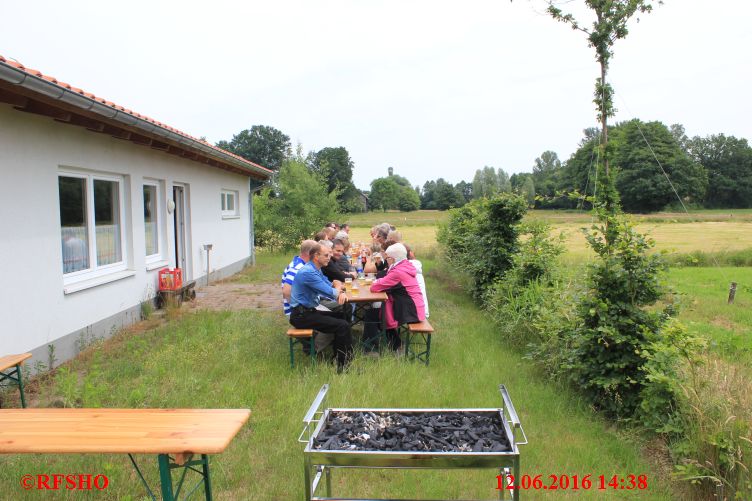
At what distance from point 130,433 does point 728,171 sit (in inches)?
2802

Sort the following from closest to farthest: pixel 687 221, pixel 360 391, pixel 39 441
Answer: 1. pixel 39 441
2. pixel 360 391
3. pixel 687 221

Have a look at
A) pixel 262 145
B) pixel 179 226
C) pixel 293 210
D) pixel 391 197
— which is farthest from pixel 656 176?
pixel 391 197

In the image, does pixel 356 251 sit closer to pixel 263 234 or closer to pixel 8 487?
pixel 8 487

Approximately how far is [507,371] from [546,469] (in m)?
2.22

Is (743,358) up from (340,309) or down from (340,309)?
down

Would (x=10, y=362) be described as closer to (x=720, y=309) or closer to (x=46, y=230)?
(x=46, y=230)

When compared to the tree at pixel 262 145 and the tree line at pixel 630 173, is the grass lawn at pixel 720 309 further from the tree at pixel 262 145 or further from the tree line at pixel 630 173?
the tree at pixel 262 145

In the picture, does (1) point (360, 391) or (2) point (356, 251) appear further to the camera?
(2) point (356, 251)

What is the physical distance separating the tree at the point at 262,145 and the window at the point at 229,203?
2445 inches

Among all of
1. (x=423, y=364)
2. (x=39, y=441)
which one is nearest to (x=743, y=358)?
(x=423, y=364)

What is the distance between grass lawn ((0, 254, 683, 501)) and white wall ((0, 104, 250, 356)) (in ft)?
1.79

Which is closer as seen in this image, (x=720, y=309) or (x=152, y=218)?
(x=152, y=218)

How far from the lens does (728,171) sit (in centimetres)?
5931

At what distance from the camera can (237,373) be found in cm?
560
